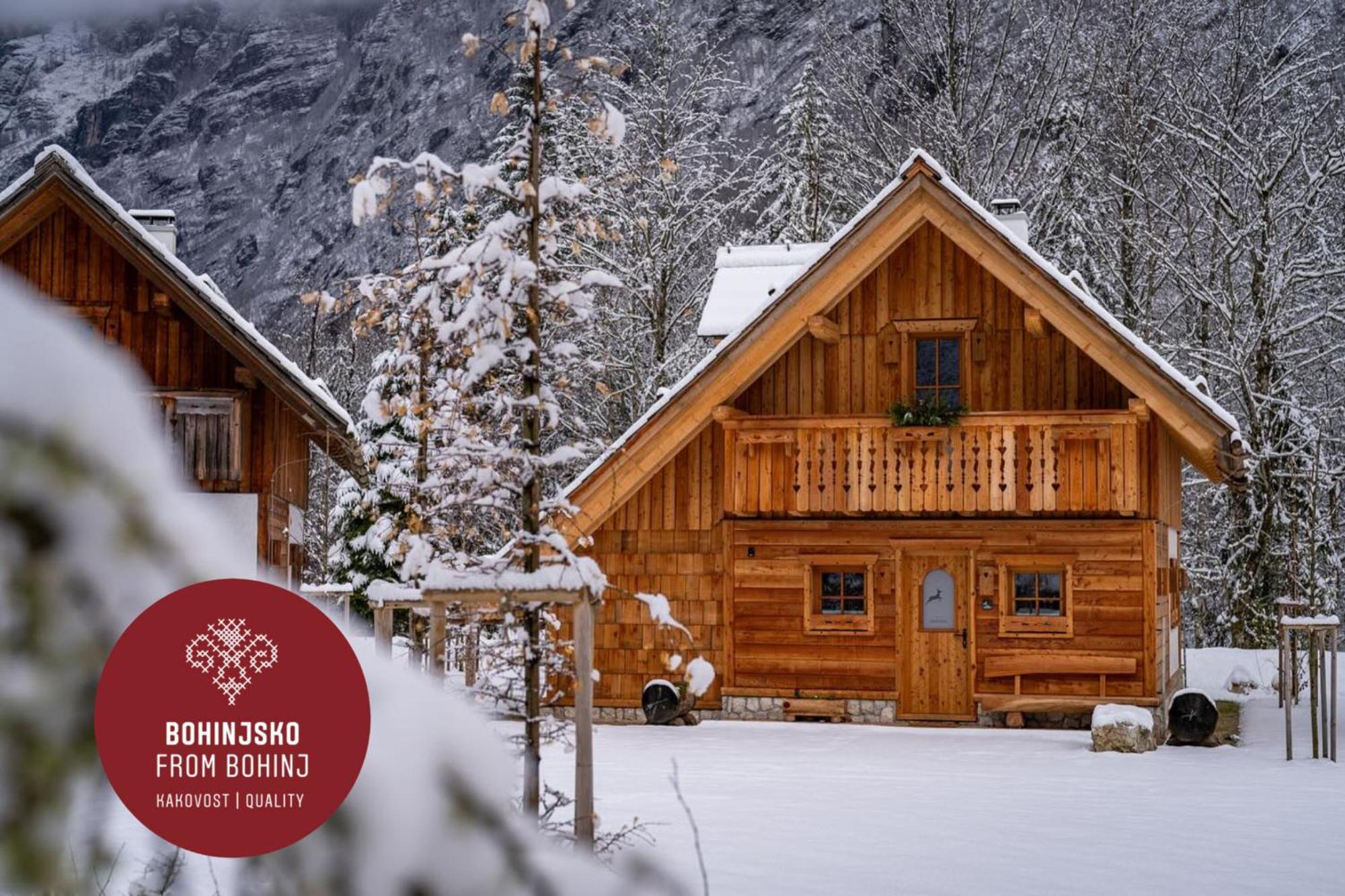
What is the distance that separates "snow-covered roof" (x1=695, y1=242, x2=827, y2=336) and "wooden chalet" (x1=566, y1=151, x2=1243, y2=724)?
122 inches

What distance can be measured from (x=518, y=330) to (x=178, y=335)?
12716mm

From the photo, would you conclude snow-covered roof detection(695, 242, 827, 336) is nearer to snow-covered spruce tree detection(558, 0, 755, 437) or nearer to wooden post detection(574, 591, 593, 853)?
snow-covered spruce tree detection(558, 0, 755, 437)

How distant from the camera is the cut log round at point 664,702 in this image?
748 inches

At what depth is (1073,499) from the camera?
18188mm

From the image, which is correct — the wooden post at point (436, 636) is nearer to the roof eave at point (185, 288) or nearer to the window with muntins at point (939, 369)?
the roof eave at point (185, 288)

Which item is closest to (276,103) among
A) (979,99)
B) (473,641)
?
(979,99)

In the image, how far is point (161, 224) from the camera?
22094mm

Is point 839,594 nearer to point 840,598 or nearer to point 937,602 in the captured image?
point 840,598

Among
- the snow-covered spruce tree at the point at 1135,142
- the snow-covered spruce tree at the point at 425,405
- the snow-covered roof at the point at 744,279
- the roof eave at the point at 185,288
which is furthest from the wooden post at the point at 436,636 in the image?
the snow-covered spruce tree at the point at 1135,142

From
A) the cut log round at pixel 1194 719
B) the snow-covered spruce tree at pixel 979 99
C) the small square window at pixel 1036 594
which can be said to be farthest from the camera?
the snow-covered spruce tree at pixel 979 99

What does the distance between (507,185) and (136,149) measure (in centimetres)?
13189

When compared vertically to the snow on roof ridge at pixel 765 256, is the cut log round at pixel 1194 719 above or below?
below

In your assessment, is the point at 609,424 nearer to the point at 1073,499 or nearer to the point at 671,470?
the point at 671,470

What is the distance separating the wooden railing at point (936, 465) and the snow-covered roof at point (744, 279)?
3.61 metres
